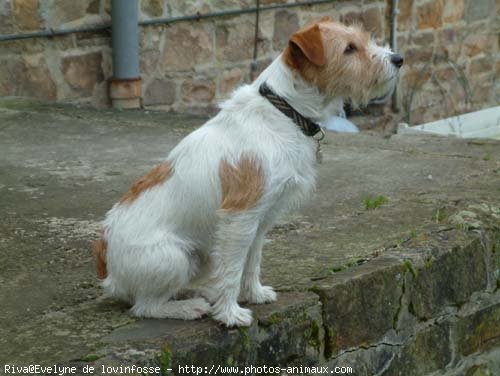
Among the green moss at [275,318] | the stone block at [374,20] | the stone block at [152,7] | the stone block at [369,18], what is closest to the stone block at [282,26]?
the stone block at [369,18]

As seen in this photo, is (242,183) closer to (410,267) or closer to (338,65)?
(338,65)

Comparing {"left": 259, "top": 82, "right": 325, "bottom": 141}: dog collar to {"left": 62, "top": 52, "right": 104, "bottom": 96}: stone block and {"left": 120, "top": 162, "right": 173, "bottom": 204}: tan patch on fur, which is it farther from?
{"left": 62, "top": 52, "right": 104, "bottom": 96}: stone block

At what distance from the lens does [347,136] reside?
7.20 metres

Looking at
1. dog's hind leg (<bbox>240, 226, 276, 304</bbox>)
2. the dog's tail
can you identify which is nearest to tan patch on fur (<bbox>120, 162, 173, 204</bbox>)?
the dog's tail

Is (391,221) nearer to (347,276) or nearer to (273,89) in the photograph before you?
(347,276)

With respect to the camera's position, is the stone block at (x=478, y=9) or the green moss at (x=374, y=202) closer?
Answer: the green moss at (x=374, y=202)

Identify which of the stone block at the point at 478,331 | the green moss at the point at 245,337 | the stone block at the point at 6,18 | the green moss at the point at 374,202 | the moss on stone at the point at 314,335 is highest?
the stone block at the point at 6,18

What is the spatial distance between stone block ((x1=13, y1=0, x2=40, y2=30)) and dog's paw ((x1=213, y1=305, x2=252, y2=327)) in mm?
4715

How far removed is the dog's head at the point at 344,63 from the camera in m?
3.71

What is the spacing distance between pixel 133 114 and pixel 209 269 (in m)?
4.08

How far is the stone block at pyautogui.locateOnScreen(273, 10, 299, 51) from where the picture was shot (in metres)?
9.54

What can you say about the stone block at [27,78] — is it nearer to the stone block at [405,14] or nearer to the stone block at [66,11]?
the stone block at [66,11]

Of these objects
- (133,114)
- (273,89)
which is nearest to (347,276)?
(273,89)

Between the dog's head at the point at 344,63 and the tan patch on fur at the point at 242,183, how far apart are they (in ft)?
1.38
